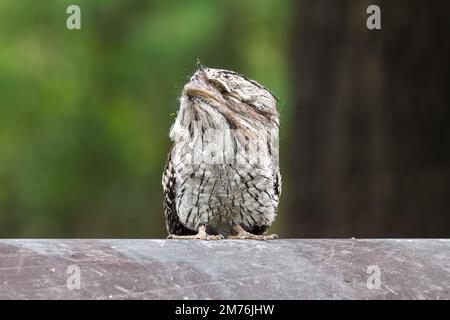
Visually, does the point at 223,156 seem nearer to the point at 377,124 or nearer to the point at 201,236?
the point at 201,236

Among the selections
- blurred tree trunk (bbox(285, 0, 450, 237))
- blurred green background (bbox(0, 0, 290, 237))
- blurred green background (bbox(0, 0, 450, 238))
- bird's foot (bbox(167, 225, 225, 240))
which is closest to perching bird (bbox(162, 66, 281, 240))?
bird's foot (bbox(167, 225, 225, 240))

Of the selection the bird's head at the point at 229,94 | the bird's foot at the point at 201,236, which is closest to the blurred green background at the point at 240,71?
the bird's head at the point at 229,94

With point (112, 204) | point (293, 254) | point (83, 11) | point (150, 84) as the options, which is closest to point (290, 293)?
point (293, 254)

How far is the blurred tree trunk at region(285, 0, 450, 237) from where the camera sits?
8500 millimetres

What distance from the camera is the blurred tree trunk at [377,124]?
8.50 meters

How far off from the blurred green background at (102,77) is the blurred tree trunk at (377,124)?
60.8 inches

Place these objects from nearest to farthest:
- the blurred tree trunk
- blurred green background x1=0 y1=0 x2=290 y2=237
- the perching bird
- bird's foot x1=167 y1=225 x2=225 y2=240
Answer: bird's foot x1=167 y1=225 x2=225 y2=240
the perching bird
the blurred tree trunk
blurred green background x1=0 y1=0 x2=290 y2=237

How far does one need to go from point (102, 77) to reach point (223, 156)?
634cm

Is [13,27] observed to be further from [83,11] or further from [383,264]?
[383,264]

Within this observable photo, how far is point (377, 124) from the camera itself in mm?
8703

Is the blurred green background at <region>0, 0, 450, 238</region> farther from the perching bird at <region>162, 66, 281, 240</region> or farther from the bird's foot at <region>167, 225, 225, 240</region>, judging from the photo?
the bird's foot at <region>167, 225, 225, 240</region>

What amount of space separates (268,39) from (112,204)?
3465mm

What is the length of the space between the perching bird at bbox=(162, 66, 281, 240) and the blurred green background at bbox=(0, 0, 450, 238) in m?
0.65

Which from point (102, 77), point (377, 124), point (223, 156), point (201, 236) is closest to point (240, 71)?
point (102, 77)
